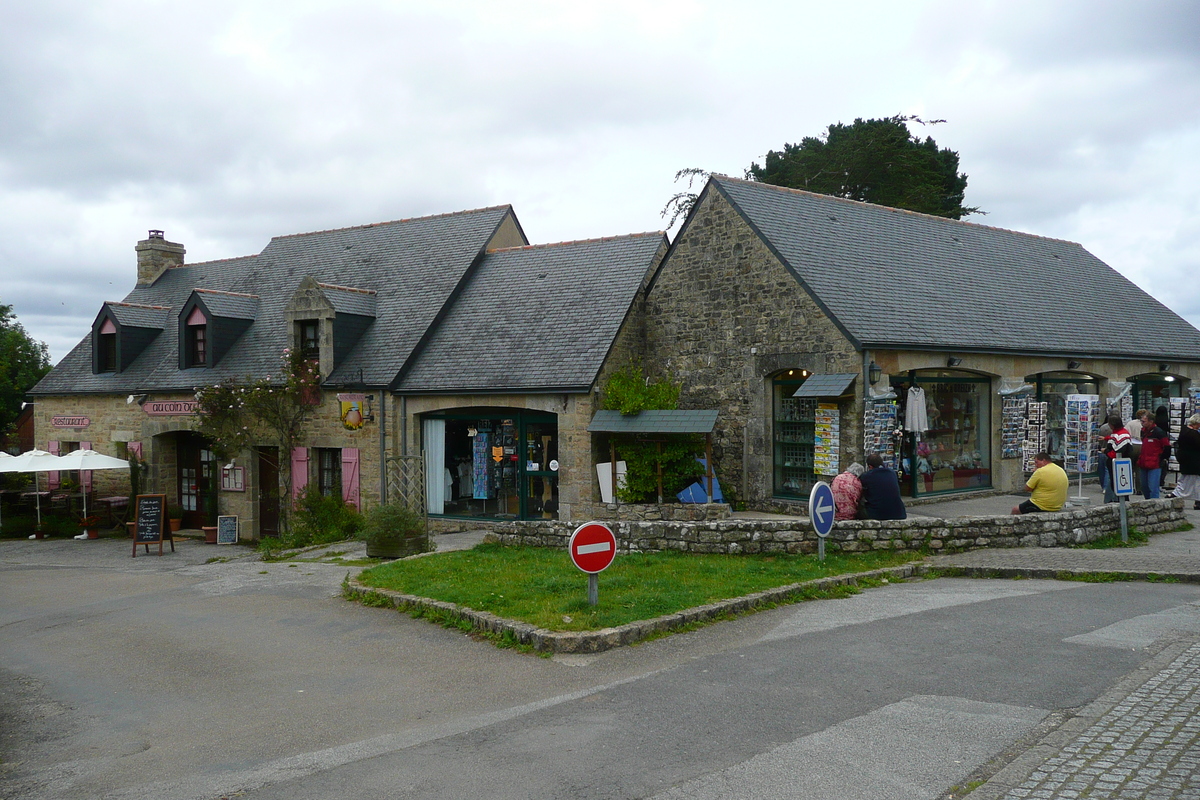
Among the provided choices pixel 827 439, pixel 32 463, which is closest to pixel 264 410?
pixel 32 463

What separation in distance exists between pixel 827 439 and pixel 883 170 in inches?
1070

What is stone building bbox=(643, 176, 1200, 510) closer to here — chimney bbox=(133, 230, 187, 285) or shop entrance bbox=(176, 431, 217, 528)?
shop entrance bbox=(176, 431, 217, 528)

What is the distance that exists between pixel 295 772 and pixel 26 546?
20.8m

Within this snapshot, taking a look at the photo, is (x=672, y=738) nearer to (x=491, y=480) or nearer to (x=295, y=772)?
(x=295, y=772)

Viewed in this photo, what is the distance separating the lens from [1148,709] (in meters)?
5.91

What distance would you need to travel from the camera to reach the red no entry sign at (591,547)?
8.90 meters

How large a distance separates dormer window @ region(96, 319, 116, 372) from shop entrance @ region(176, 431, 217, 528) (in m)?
3.58

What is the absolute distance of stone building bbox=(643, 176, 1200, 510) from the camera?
1598 cm

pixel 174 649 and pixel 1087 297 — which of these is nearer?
pixel 174 649

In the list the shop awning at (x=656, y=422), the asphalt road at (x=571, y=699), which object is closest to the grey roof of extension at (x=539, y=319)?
the shop awning at (x=656, y=422)

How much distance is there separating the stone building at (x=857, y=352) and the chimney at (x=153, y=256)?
19.1 m

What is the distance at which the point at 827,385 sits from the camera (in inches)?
607

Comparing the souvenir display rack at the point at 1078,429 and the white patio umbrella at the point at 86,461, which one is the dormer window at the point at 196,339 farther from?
the souvenir display rack at the point at 1078,429

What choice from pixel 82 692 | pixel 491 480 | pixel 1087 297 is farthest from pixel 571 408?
pixel 1087 297
